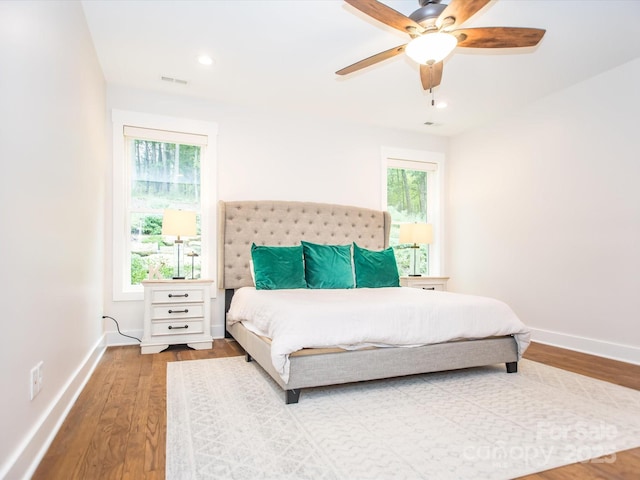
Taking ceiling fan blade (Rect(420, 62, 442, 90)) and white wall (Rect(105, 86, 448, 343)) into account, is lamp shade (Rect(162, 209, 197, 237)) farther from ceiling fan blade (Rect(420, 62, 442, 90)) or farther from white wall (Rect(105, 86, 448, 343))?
ceiling fan blade (Rect(420, 62, 442, 90))

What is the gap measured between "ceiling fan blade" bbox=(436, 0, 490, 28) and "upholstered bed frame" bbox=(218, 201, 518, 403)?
2088mm

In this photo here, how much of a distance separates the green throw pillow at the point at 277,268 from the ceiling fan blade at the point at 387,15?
2269 millimetres

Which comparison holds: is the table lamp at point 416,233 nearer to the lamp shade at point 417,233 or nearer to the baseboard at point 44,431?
the lamp shade at point 417,233

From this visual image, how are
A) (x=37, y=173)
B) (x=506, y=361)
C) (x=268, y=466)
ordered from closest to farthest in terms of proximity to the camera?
(x=268, y=466), (x=37, y=173), (x=506, y=361)

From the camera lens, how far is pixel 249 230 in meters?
4.37

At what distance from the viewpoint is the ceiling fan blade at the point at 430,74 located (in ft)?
9.33

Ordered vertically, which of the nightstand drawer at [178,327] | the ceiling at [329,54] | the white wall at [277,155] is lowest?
the nightstand drawer at [178,327]

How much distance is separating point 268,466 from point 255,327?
1431 millimetres

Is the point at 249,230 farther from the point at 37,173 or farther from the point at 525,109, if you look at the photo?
the point at 525,109

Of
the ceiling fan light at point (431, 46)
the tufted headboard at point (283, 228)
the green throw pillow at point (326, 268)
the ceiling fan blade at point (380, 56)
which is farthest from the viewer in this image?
the tufted headboard at point (283, 228)

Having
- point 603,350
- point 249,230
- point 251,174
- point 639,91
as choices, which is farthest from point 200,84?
point 603,350

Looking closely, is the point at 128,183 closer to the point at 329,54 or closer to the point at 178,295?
the point at 178,295

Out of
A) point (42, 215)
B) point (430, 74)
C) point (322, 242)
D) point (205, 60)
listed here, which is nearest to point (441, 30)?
point (430, 74)

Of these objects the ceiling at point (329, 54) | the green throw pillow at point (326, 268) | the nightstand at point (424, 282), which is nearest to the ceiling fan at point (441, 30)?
the ceiling at point (329, 54)
